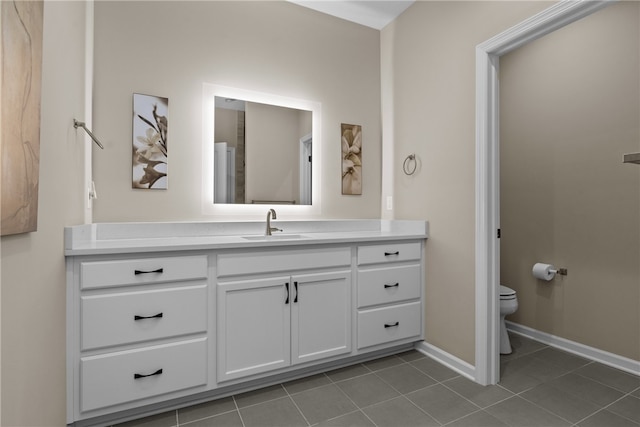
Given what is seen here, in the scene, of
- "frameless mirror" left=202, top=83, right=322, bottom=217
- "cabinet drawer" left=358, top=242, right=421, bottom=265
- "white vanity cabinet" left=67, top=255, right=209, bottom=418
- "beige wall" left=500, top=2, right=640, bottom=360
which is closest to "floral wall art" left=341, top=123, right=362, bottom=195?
"frameless mirror" left=202, top=83, right=322, bottom=217

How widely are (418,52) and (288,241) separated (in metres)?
1.75

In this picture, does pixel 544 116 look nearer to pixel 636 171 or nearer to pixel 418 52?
pixel 636 171

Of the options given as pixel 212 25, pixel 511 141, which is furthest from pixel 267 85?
pixel 511 141

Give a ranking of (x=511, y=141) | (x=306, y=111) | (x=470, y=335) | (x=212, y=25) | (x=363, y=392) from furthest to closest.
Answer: (x=511, y=141)
(x=306, y=111)
(x=212, y=25)
(x=470, y=335)
(x=363, y=392)

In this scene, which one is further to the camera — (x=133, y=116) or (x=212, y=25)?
(x=212, y=25)

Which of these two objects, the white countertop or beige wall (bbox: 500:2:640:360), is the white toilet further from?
the white countertop

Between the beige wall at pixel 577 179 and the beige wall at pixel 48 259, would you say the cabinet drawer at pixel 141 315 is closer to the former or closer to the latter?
the beige wall at pixel 48 259

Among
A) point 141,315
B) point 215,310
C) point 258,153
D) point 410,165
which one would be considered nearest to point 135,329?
point 141,315

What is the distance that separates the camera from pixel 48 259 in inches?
46.0

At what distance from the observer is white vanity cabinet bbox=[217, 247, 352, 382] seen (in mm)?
1728

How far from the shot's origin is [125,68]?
204 centimetres

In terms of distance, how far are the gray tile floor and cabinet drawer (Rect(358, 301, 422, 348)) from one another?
17cm

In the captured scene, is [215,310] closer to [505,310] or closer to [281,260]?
[281,260]

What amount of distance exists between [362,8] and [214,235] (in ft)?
6.93
